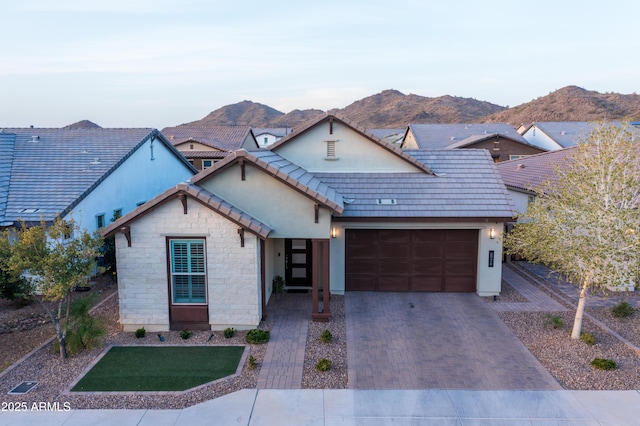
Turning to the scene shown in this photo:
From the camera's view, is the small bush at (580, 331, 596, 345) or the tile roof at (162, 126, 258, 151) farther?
the tile roof at (162, 126, 258, 151)

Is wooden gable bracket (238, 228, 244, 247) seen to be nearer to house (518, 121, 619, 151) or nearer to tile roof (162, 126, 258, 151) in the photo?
tile roof (162, 126, 258, 151)

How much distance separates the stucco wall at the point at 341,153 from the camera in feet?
54.1

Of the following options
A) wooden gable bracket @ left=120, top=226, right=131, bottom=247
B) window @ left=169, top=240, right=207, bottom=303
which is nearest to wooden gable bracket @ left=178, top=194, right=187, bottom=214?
window @ left=169, top=240, right=207, bottom=303

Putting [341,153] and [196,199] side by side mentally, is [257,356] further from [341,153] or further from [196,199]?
[341,153]

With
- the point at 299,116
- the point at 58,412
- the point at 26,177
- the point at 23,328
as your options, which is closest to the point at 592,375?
the point at 58,412

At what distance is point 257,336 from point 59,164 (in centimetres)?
1263

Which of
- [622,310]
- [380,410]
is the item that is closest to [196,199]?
[380,410]

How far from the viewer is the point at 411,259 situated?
49.3ft

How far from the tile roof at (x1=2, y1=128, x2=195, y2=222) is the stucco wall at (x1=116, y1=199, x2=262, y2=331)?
17.4 ft

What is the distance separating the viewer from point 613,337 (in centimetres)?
1122

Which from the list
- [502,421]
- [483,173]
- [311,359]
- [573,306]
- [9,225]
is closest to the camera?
[502,421]

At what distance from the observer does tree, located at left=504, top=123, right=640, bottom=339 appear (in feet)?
31.6

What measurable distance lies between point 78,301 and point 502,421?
9.60 m

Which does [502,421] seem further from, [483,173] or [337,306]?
[483,173]
